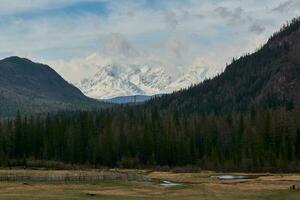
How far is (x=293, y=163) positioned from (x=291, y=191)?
76443mm

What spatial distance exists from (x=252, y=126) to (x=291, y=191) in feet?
333

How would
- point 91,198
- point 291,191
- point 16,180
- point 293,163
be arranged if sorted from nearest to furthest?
point 91,198
point 291,191
point 16,180
point 293,163

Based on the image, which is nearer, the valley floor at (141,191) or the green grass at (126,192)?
the green grass at (126,192)

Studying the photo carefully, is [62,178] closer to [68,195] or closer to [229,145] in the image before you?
[68,195]

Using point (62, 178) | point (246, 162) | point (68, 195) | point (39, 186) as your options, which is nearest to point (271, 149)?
point (246, 162)

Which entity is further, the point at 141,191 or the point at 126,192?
the point at 141,191

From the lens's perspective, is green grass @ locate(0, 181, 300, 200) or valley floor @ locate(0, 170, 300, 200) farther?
valley floor @ locate(0, 170, 300, 200)

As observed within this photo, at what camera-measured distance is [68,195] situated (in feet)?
300

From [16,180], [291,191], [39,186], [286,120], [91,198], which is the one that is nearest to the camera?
[91,198]

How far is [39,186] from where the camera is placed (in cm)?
11031

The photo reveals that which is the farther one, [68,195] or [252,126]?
[252,126]

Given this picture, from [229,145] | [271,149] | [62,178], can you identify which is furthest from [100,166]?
[62,178]

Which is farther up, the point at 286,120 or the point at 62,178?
the point at 286,120

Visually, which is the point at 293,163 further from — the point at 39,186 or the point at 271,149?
the point at 39,186
